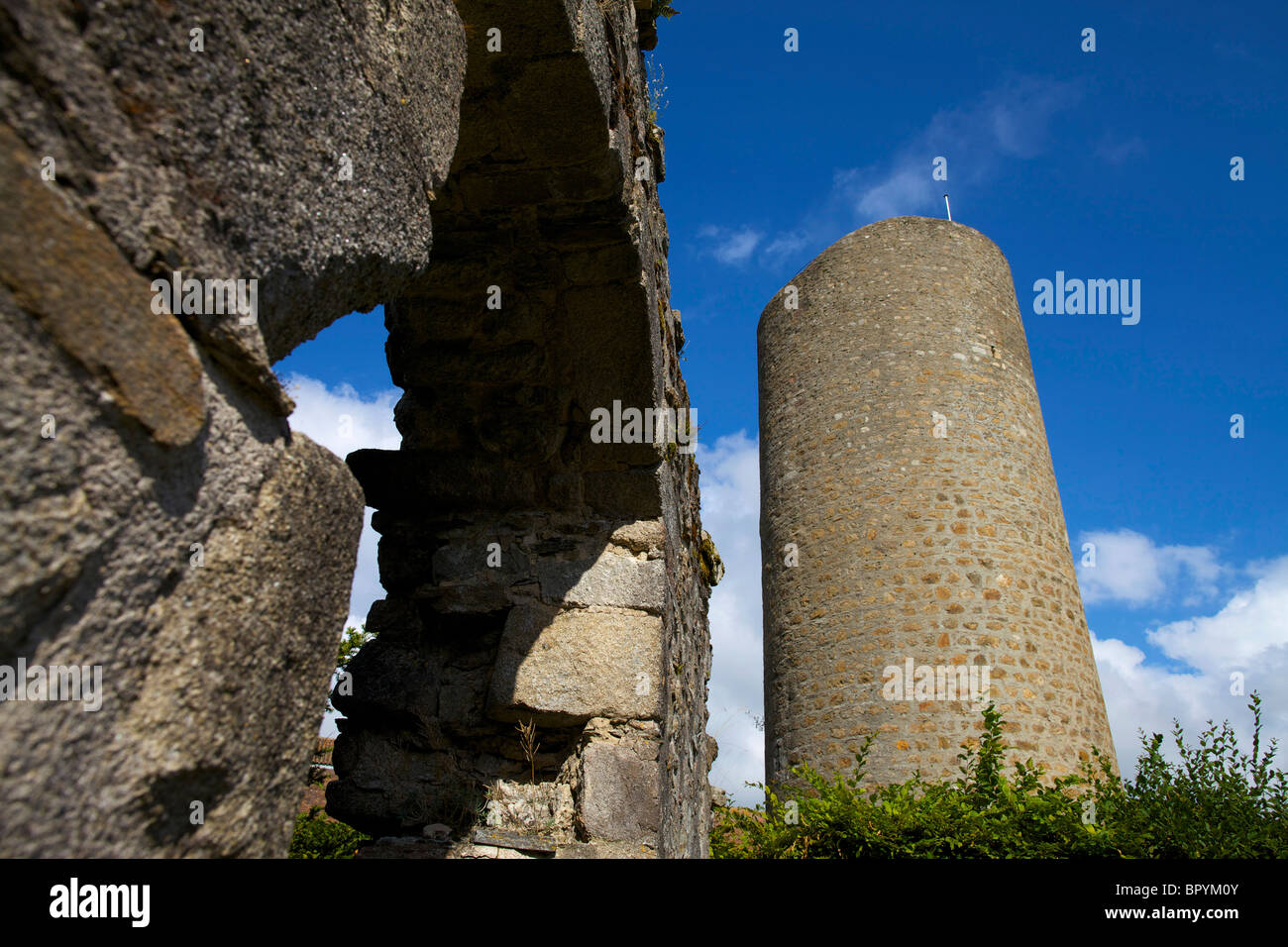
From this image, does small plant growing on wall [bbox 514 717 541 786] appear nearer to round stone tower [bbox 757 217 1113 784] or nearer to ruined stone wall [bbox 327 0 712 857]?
ruined stone wall [bbox 327 0 712 857]

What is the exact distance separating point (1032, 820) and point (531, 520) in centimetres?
375

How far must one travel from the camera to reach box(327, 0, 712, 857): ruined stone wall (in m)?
2.68

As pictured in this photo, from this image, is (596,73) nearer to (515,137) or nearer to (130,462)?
(515,137)

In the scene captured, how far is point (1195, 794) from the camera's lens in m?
5.39

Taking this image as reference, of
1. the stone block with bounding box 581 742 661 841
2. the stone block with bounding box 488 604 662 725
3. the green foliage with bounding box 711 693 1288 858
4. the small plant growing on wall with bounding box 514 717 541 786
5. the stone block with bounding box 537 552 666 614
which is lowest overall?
the green foliage with bounding box 711 693 1288 858

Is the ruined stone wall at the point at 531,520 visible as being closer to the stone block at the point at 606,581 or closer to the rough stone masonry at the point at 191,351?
the stone block at the point at 606,581

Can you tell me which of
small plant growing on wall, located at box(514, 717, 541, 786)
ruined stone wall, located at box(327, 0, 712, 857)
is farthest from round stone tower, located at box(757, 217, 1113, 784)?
small plant growing on wall, located at box(514, 717, 541, 786)

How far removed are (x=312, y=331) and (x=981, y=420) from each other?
8.07 meters

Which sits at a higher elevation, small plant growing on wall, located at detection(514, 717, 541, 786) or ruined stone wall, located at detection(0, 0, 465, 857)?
ruined stone wall, located at detection(0, 0, 465, 857)

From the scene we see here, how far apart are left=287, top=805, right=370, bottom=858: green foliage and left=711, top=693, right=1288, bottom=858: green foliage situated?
207 cm

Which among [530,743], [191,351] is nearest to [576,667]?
[530,743]

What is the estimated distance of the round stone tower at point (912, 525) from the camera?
724 cm
